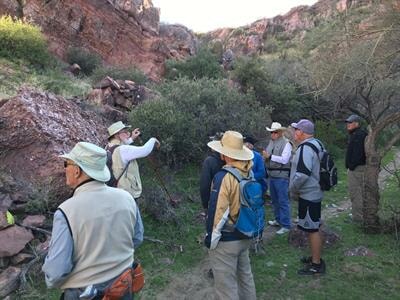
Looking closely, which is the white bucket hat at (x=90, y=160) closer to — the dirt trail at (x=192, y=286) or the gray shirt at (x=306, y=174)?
the dirt trail at (x=192, y=286)

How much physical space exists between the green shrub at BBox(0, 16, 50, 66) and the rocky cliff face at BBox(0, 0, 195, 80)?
4.13m

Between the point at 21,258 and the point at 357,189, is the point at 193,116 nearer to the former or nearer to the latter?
the point at 357,189

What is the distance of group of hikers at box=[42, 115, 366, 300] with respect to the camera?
2.56 m

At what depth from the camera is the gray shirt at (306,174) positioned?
202 inches

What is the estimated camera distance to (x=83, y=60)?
1903cm

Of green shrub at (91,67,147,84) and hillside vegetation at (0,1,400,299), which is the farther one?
green shrub at (91,67,147,84)

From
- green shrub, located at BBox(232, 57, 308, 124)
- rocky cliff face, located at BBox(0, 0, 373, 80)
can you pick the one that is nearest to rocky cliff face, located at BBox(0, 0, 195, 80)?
rocky cliff face, located at BBox(0, 0, 373, 80)

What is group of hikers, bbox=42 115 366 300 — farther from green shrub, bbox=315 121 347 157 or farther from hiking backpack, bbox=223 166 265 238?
green shrub, bbox=315 121 347 157

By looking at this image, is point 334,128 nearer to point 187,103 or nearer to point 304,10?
point 187,103

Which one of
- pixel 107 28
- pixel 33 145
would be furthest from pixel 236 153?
pixel 107 28

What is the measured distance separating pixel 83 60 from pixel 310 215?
1615cm

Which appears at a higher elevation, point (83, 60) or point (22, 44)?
point (22, 44)

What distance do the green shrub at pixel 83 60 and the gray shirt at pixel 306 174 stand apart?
15.4 metres

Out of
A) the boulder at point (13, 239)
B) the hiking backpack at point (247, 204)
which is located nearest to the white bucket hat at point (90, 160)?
the hiking backpack at point (247, 204)
